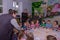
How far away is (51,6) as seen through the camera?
6.32 m

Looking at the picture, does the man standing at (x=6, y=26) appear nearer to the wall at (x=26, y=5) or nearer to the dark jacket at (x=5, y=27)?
the dark jacket at (x=5, y=27)

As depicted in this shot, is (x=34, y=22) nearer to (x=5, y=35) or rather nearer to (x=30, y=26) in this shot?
(x=30, y=26)

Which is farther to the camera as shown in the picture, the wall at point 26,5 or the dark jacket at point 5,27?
the wall at point 26,5

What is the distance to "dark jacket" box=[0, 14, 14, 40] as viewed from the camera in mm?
2303

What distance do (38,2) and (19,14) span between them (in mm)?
881

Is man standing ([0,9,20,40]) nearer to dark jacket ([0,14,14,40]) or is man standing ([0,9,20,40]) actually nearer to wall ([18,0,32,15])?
dark jacket ([0,14,14,40])

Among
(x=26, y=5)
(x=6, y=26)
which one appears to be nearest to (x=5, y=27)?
(x=6, y=26)

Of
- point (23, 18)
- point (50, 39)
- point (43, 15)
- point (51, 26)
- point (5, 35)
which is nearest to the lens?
point (50, 39)

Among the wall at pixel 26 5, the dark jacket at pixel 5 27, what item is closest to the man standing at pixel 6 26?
the dark jacket at pixel 5 27

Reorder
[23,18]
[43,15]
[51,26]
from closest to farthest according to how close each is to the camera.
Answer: [51,26] < [23,18] < [43,15]

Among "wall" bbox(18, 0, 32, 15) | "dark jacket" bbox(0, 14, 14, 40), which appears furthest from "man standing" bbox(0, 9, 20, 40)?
"wall" bbox(18, 0, 32, 15)

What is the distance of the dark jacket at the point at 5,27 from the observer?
230cm

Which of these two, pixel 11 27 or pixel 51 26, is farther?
pixel 51 26

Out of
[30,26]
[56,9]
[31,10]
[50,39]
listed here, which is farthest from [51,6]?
[50,39]
